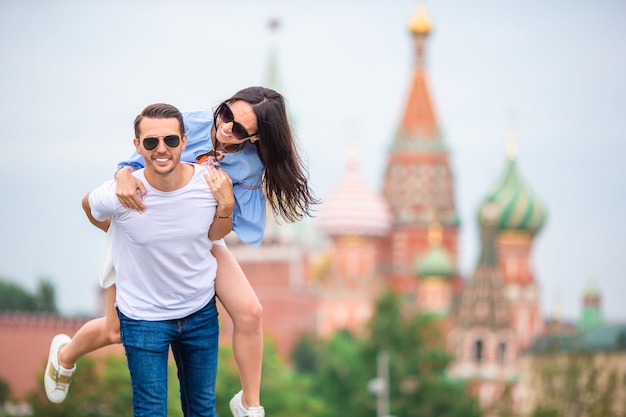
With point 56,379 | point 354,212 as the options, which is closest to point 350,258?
point 354,212

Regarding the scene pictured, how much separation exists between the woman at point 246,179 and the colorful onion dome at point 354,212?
237 ft

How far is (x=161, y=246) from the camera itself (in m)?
6.88

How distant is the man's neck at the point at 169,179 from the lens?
6.82 meters

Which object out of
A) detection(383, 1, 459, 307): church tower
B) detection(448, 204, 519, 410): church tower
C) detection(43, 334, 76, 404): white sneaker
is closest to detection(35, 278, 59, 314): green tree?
detection(448, 204, 519, 410): church tower

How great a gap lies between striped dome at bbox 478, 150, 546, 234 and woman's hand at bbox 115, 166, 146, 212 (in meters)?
68.2

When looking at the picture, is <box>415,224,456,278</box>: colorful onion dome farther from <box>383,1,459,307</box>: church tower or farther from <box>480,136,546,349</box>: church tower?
<box>383,1,459,307</box>: church tower

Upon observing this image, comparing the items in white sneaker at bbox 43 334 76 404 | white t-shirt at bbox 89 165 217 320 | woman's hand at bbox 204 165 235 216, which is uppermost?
woman's hand at bbox 204 165 235 216

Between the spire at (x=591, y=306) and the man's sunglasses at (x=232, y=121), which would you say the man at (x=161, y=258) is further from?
the spire at (x=591, y=306)

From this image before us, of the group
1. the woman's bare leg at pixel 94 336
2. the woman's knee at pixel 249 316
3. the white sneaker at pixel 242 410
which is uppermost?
the woman's knee at pixel 249 316

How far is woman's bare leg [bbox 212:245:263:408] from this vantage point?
716 centimetres

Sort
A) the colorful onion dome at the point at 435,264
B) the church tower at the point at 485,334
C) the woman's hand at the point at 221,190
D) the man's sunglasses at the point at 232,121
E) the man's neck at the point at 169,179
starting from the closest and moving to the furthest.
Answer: the man's neck at the point at 169,179, the woman's hand at the point at 221,190, the man's sunglasses at the point at 232,121, the church tower at the point at 485,334, the colorful onion dome at the point at 435,264

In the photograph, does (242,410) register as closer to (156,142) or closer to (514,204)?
(156,142)

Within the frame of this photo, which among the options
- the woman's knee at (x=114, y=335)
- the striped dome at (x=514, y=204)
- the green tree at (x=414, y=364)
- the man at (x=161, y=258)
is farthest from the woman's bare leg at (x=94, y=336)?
the striped dome at (x=514, y=204)

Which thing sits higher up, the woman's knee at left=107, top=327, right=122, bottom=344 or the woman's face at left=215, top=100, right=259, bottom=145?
the woman's face at left=215, top=100, right=259, bottom=145
